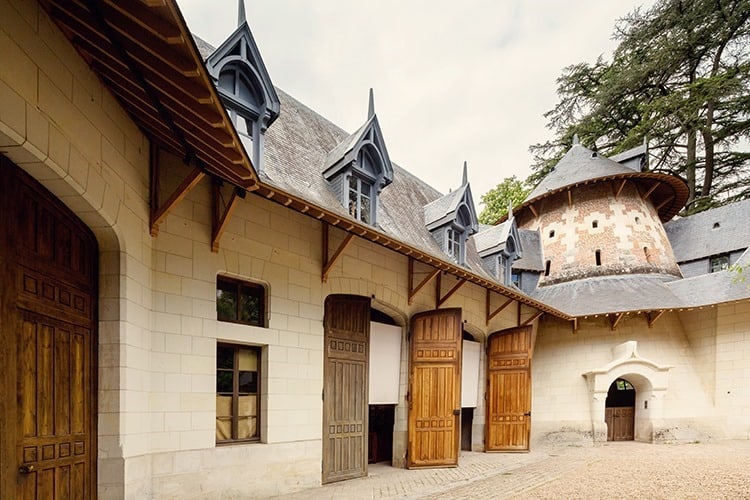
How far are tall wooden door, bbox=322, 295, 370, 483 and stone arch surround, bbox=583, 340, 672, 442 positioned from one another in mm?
7655

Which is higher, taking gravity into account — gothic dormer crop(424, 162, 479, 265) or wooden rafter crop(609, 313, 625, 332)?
gothic dormer crop(424, 162, 479, 265)

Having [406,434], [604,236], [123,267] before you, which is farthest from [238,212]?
[604,236]

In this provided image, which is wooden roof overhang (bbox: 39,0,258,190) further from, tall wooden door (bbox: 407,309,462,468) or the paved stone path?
tall wooden door (bbox: 407,309,462,468)

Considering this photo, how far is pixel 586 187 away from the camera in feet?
49.7

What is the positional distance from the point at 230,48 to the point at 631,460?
9926 mm

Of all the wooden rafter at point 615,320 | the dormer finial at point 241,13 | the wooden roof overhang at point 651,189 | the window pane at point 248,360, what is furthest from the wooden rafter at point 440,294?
the wooden roof overhang at point 651,189

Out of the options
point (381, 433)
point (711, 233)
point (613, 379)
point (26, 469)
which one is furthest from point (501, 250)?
point (26, 469)

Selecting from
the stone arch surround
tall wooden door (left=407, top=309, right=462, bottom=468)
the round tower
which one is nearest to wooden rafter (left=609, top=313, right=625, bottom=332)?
the stone arch surround

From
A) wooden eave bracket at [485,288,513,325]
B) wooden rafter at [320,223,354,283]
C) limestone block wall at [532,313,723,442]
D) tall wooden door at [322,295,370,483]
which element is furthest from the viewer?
limestone block wall at [532,313,723,442]

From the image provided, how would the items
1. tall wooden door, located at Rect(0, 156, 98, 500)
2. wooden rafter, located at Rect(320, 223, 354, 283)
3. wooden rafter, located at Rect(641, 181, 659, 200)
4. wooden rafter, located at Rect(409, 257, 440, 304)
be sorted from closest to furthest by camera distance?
tall wooden door, located at Rect(0, 156, 98, 500) < wooden rafter, located at Rect(320, 223, 354, 283) < wooden rafter, located at Rect(409, 257, 440, 304) < wooden rafter, located at Rect(641, 181, 659, 200)

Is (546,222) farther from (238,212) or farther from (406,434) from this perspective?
(238,212)

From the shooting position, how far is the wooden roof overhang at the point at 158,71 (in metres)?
2.76

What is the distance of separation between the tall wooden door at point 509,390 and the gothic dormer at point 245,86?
718 centimetres

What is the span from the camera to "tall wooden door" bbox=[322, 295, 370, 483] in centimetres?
696
